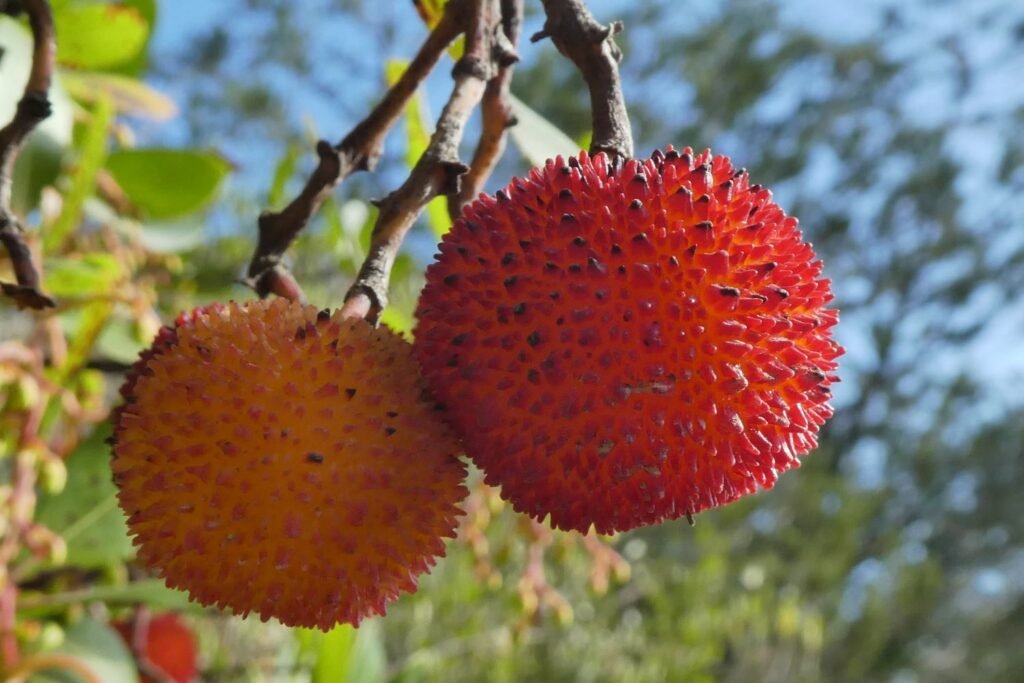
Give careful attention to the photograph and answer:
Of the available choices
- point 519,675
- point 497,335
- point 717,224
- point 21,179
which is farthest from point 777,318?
point 519,675

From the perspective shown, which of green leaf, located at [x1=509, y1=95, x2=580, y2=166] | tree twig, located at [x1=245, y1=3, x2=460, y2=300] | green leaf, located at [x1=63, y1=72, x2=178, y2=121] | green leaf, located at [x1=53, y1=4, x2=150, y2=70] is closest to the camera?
tree twig, located at [x1=245, y1=3, x2=460, y2=300]

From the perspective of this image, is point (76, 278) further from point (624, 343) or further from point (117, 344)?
point (624, 343)

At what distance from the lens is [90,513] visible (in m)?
1.26

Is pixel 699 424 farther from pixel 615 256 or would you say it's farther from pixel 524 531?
pixel 524 531

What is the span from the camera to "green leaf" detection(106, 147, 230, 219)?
149 cm

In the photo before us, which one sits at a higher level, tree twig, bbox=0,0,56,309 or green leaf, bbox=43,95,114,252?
green leaf, bbox=43,95,114,252

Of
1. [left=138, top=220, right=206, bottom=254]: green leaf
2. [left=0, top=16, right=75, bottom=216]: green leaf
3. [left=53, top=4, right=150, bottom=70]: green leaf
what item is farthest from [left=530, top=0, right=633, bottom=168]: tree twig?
[left=138, top=220, right=206, bottom=254]: green leaf

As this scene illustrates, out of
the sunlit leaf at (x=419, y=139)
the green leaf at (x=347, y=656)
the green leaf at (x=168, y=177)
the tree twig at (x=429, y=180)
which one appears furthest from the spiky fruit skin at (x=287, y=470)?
the green leaf at (x=168, y=177)

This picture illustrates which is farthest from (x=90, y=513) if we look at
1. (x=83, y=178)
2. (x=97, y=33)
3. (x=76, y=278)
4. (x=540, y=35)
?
(x=540, y=35)

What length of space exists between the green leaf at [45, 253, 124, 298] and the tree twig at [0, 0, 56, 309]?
53cm

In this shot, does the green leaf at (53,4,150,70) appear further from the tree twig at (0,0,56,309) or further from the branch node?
the branch node

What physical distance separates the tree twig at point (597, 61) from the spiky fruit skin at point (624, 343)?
2 centimetres

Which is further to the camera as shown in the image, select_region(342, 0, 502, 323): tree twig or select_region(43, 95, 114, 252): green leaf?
select_region(43, 95, 114, 252): green leaf

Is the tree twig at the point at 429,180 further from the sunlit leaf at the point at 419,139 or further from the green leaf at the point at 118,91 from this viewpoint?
the green leaf at the point at 118,91
